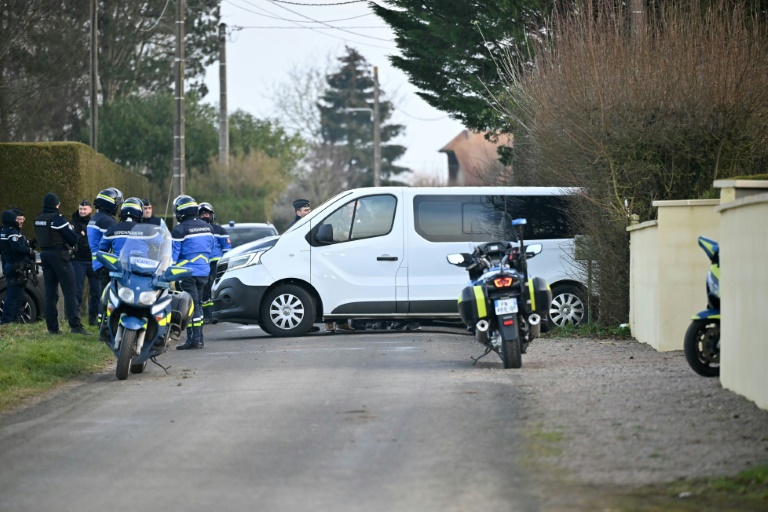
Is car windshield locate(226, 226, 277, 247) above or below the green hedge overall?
below

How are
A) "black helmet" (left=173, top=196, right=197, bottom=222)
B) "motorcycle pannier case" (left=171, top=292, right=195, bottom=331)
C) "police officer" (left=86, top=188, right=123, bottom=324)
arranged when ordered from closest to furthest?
1. "motorcycle pannier case" (left=171, top=292, right=195, bottom=331)
2. "police officer" (left=86, top=188, right=123, bottom=324)
3. "black helmet" (left=173, top=196, right=197, bottom=222)

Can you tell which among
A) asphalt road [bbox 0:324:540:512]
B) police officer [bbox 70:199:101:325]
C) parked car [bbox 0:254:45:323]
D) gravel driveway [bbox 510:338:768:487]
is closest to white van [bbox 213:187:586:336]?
police officer [bbox 70:199:101:325]

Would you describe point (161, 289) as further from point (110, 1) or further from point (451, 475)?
point (110, 1)

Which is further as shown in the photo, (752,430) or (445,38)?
(445,38)

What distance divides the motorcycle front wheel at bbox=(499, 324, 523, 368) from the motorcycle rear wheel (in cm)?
345

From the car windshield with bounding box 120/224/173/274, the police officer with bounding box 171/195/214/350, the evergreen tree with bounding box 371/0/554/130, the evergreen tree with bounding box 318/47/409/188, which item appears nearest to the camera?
the car windshield with bounding box 120/224/173/274

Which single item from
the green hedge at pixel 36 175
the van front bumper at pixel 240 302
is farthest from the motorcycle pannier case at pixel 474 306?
the green hedge at pixel 36 175

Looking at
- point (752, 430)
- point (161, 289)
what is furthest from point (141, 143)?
point (752, 430)

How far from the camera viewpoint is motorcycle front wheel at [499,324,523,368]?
42.4ft

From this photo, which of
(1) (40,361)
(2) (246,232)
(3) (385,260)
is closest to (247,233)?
(2) (246,232)

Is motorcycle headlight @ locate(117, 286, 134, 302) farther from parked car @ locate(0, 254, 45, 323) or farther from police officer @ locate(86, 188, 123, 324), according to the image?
parked car @ locate(0, 254, 45, 323)

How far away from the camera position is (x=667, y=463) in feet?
24.9

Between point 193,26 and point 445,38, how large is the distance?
29.8 m

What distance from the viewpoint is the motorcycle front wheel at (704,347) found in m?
11.6
